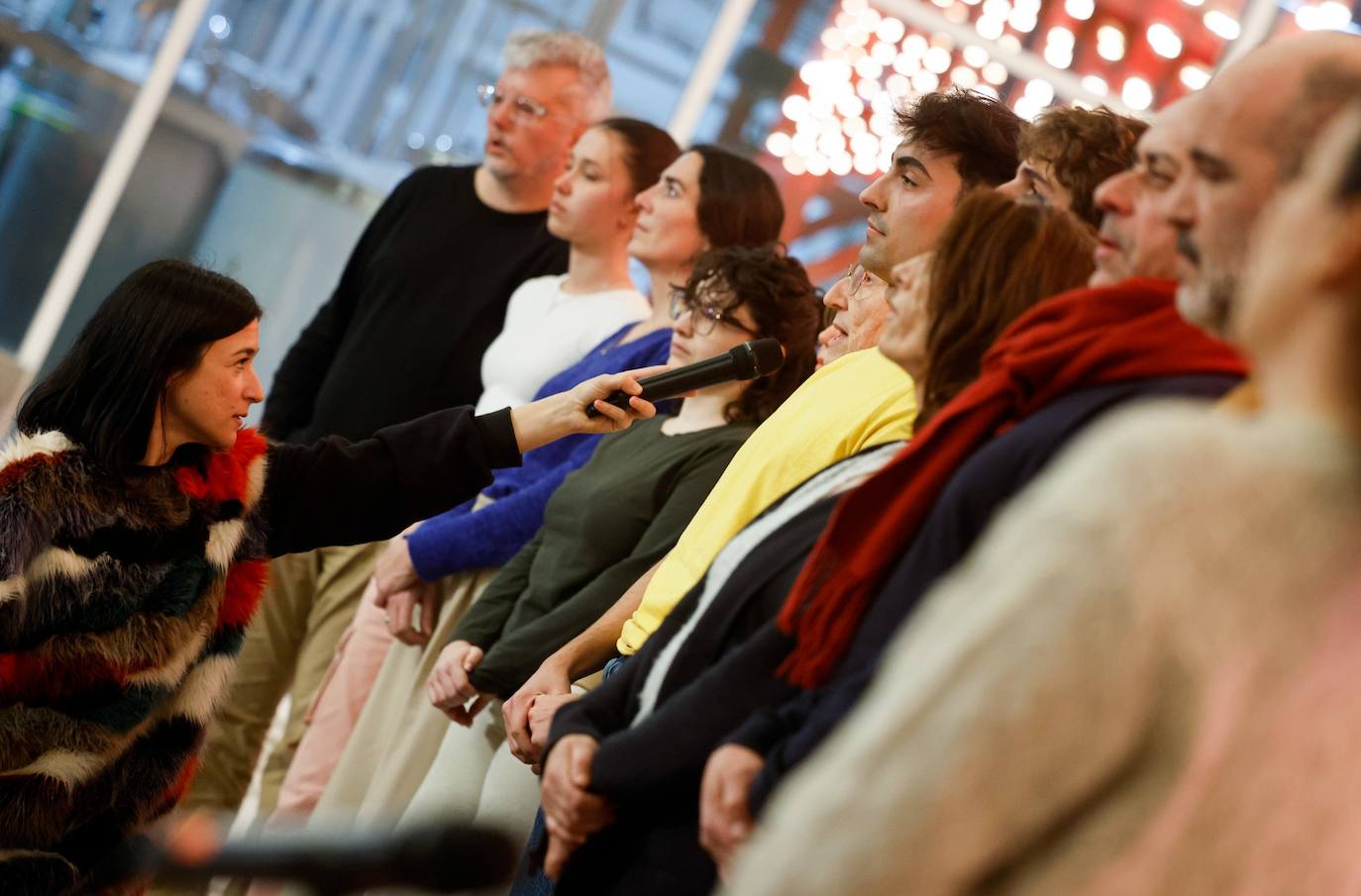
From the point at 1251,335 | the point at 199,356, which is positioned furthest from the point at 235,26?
the point at 1251,335

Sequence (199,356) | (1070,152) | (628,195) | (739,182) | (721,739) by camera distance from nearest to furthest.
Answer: (721,739)
(1070,152)
(199,356)
(739,182)
(628,195)

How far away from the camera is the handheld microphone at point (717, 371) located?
2107mm

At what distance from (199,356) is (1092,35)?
4.44m

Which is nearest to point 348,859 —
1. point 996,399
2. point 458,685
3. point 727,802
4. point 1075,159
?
point 727,802

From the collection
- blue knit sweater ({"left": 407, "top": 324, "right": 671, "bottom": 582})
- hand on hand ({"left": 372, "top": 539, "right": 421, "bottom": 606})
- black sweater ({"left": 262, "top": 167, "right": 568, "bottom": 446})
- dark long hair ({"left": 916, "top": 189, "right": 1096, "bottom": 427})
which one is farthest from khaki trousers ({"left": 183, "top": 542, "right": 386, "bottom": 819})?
dark long hair ({"left": 916, "top": 189, "right": 1096, "bottom": 427})

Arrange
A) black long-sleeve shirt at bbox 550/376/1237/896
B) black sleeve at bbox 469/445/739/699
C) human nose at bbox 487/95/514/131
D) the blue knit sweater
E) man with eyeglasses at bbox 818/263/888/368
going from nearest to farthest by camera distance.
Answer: black long-sleeve shirt at bbox 550/376/1237/896 < man with eyeglasses at bbox 818/263/888/368 < black sleeve at bbox 469/445/739/699 < the blue knit sweater < human nose at bbox 487/95/514/131

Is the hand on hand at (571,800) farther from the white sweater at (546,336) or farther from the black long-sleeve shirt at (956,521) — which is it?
the white sweater at (546,336)

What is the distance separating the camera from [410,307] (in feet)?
11.8

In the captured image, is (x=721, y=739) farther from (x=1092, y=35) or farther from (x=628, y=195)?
(x=1092, y=35)

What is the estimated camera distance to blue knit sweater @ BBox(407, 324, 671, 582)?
2.94 m

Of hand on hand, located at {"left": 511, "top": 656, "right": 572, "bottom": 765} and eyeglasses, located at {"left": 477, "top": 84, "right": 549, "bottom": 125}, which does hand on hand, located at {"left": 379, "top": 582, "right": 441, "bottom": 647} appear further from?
eyeglasses, located at {"left": 477, "top": 84, "right": 549, "bottom": 125}

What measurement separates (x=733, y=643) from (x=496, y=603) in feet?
3.73

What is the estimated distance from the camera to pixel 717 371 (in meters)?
2.10

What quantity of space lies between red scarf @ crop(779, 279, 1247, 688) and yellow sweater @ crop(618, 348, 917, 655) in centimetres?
41
